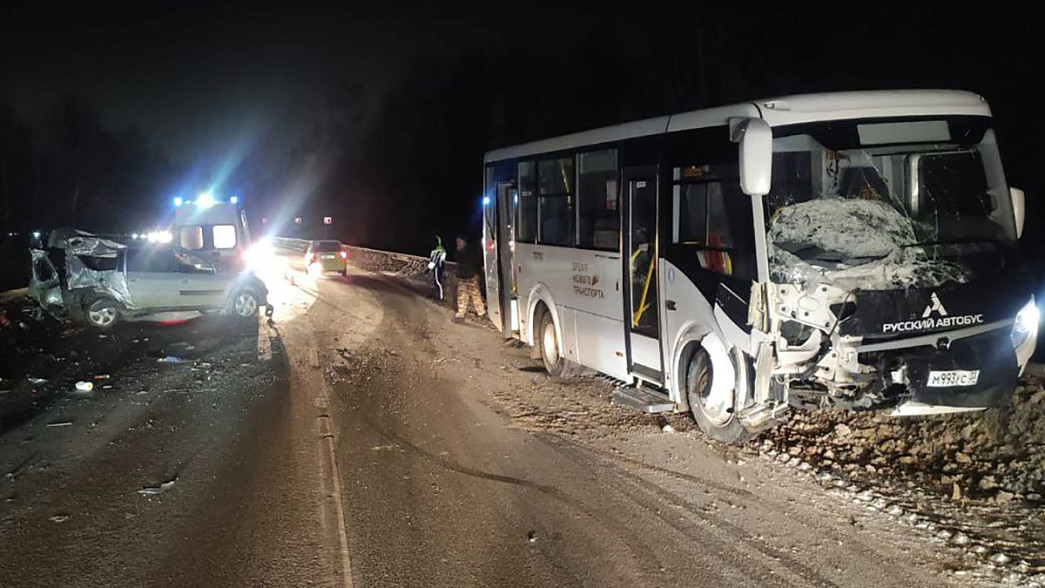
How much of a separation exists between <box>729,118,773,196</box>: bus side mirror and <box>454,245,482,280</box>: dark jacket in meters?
13.5

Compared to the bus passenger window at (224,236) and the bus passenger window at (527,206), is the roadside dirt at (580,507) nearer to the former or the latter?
the bus passenger window at (527,206)

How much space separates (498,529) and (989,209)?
5033mm

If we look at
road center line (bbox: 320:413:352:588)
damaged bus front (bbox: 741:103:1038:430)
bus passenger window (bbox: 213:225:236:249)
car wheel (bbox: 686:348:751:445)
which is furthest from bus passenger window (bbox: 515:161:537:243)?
bus passenger window (bbox: 213:225:236:249)

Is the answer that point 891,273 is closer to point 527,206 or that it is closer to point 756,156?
point 756,156

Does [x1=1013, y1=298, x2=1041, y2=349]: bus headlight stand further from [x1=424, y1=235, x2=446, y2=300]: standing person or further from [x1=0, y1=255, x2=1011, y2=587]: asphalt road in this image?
[x1=424, y1=235, x2=446, y2=300]: standing person

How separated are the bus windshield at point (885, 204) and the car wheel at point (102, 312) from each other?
1414 cm

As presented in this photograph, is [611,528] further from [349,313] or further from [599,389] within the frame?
[349,313]

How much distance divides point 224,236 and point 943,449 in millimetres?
16540

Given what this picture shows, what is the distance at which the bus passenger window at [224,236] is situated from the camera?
62.2 feet

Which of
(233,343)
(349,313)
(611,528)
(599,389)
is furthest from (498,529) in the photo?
(349,313)

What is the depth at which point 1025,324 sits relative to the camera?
663cm

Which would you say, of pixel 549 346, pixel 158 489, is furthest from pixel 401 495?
pixel 549 346

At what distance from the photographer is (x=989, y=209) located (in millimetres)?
6785

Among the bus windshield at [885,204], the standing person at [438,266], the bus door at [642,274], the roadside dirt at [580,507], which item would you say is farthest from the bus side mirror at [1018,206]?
the standing person at [438,266]
